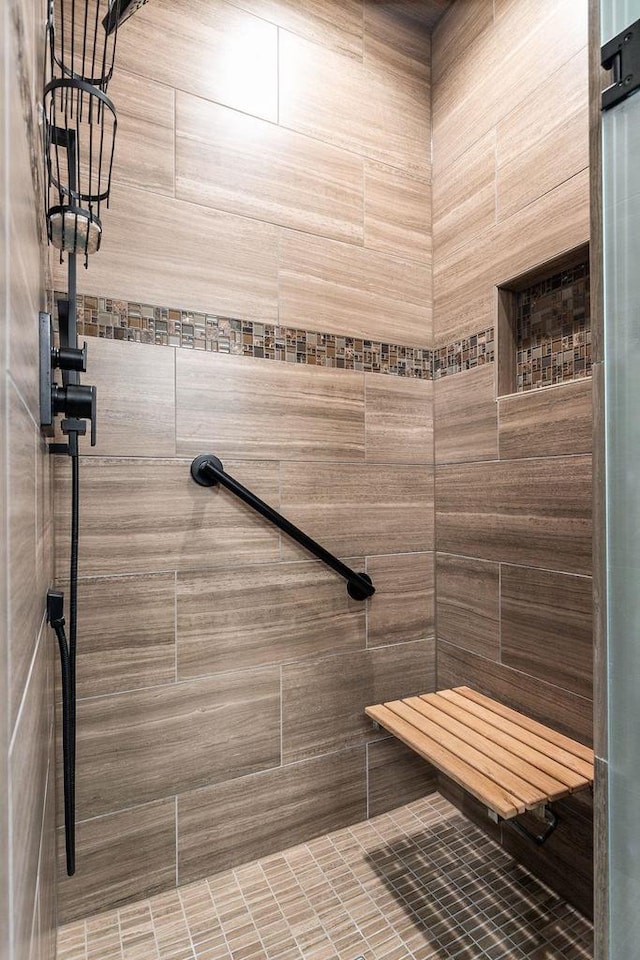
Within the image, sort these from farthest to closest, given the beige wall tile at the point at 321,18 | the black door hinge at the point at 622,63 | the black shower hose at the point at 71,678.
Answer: the beige wall tile at the point at 321,18 → the black shower hose at the point at 71,678 → the black door hinge at the point at 622,63

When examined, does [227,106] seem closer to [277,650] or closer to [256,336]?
[256,336]

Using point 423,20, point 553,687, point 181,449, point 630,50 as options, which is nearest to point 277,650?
point 181,449

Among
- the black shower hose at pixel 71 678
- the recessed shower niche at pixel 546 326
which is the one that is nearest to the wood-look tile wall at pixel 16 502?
the black shower hose at pixel 71 678

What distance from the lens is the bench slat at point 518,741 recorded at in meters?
1.20

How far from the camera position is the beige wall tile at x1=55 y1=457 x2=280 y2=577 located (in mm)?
1330

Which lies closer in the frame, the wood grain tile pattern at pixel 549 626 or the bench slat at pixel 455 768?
the bench slat at pixel 455 768

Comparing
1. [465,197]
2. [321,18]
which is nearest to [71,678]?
[465,197]

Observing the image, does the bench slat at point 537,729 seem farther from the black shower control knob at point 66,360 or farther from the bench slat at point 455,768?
the black shower control knob at point 66,360

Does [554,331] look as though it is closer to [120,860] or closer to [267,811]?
[267,811]

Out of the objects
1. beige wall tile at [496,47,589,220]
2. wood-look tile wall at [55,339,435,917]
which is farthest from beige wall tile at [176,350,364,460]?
beige wall tile at [496,47,589,220]

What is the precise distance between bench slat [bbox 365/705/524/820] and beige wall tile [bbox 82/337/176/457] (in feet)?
3.23

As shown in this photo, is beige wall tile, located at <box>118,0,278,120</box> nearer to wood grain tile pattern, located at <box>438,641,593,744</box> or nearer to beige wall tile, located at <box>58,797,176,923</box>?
wood grain tile pattern, located at <box>438,641,593,744</box>

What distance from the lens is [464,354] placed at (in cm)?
173

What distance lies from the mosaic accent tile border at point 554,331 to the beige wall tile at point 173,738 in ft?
3.94
